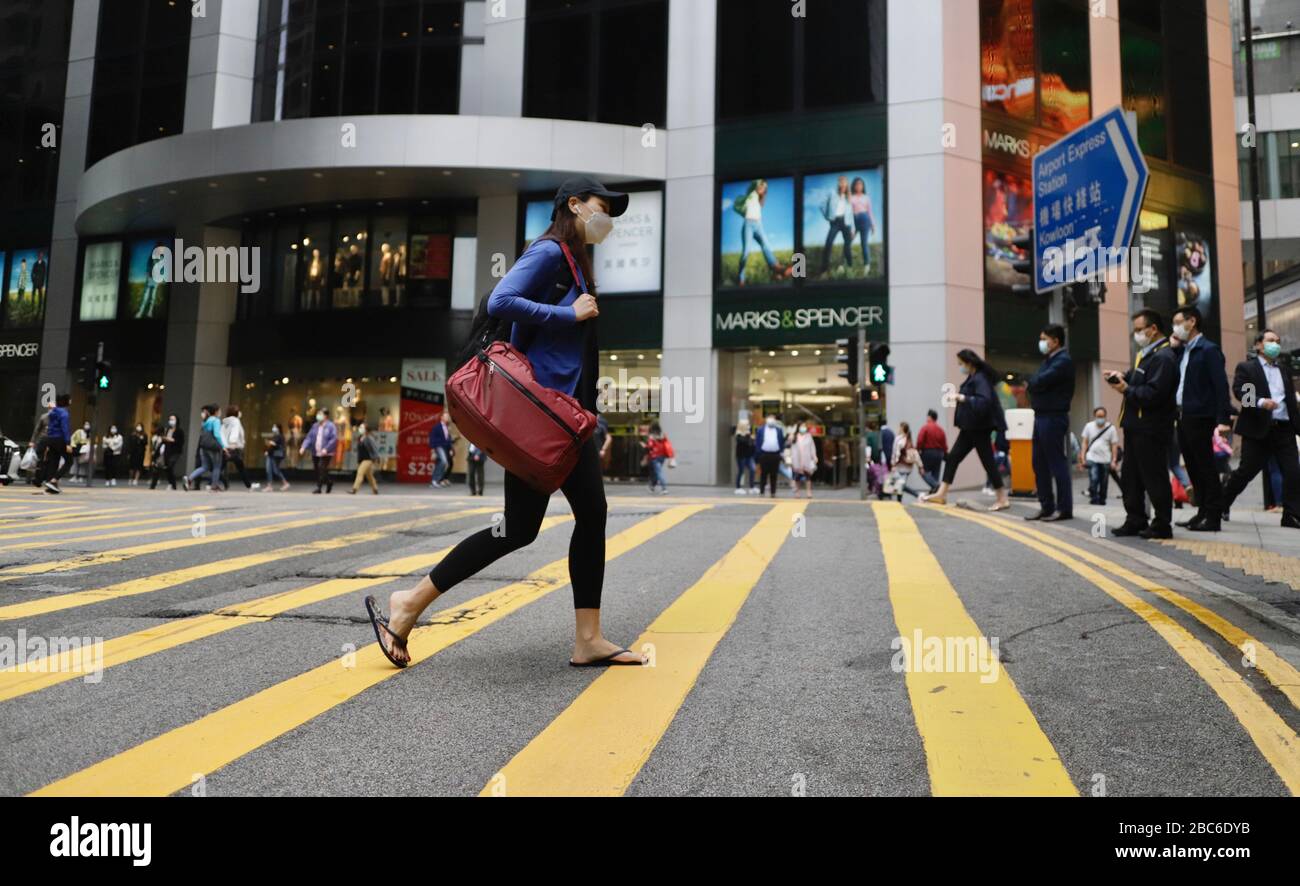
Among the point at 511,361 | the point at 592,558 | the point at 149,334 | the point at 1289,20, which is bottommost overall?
the point at 592,558

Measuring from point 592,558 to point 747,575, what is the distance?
253 centimetres

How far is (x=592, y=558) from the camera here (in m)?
3.39

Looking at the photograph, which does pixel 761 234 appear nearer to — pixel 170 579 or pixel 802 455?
pixel 802 455

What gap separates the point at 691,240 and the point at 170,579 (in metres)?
19.9

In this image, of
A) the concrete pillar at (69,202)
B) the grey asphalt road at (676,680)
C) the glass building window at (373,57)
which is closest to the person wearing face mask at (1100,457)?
the grey asphalt road at (676,680)

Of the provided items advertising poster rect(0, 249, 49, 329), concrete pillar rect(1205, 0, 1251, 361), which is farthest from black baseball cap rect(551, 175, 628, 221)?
advertising poster rect(0, 249, 49, 329)

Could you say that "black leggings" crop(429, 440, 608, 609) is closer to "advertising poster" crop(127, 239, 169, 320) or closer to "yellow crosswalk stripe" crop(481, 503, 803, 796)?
"yellow crosswalk stripe" crop(481, 503, 803, 796)

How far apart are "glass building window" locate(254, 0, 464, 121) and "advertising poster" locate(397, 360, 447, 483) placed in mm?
7633

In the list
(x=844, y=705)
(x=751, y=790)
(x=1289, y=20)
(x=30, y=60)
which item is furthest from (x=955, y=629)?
(x=1289, y=20)

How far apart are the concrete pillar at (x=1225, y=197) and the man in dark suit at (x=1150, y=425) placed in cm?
2335

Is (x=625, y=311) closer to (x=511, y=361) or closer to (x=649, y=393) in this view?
(x=649, y=393)

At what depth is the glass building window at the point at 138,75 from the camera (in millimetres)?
28891

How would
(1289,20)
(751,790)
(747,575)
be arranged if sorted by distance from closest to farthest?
(751,790) → (747,575) → (1289,20)

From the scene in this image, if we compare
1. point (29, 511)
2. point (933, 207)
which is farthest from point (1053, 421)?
point (933, 207)
